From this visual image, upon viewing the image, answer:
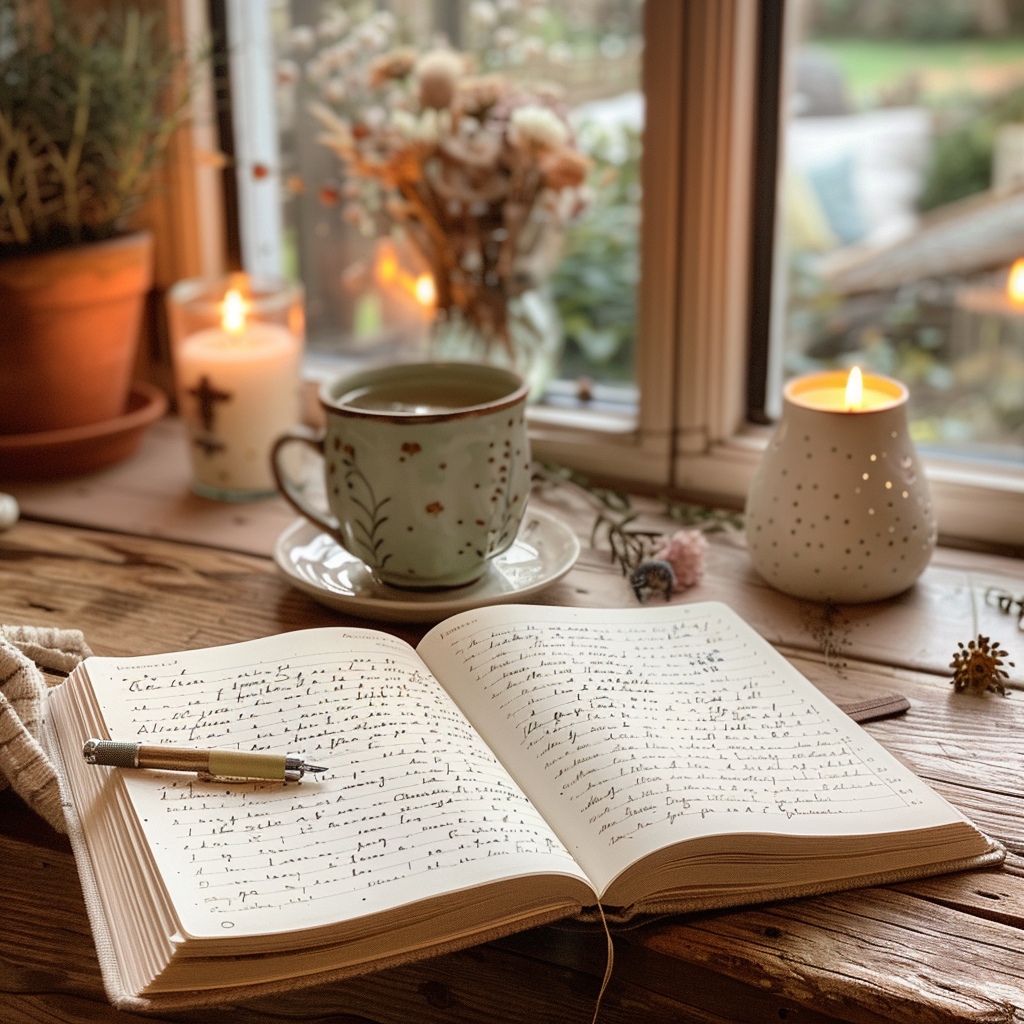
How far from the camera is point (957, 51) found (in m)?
1.23

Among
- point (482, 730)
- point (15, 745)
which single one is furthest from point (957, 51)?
point (15, 745)

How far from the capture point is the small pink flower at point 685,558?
35.5 inches

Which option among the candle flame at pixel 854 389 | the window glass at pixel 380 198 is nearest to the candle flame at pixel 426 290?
the window glass at pixel 380 198

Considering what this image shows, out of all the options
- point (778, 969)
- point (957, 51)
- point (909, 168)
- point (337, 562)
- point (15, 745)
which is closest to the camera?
point (778, 969)

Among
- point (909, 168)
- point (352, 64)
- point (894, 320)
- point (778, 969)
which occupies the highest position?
point (352, 64)

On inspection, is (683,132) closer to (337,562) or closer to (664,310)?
(664,310)

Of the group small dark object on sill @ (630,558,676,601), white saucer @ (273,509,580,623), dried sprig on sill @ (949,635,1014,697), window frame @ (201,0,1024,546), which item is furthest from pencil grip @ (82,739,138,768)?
window frame @ (201,0,1024,546)

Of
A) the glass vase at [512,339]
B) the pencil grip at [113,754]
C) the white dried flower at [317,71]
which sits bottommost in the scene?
the pencil grip at [113,754]

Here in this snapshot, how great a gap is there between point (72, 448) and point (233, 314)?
21cm

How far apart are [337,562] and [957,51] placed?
2.85 feet

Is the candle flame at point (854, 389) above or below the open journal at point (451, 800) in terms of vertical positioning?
above

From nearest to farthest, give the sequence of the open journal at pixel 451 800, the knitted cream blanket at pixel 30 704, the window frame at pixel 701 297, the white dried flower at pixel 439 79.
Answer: the open journal at pixel 451 800 → the knitted cream blanket at pixel 30 704 → the window frame at pixel 701 297 → the white dried flower at pixel 439 79

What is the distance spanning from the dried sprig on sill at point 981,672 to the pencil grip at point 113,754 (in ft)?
1.68

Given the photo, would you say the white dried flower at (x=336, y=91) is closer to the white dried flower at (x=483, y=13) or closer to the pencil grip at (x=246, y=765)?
the white dried flower at (x=483, y=13)
